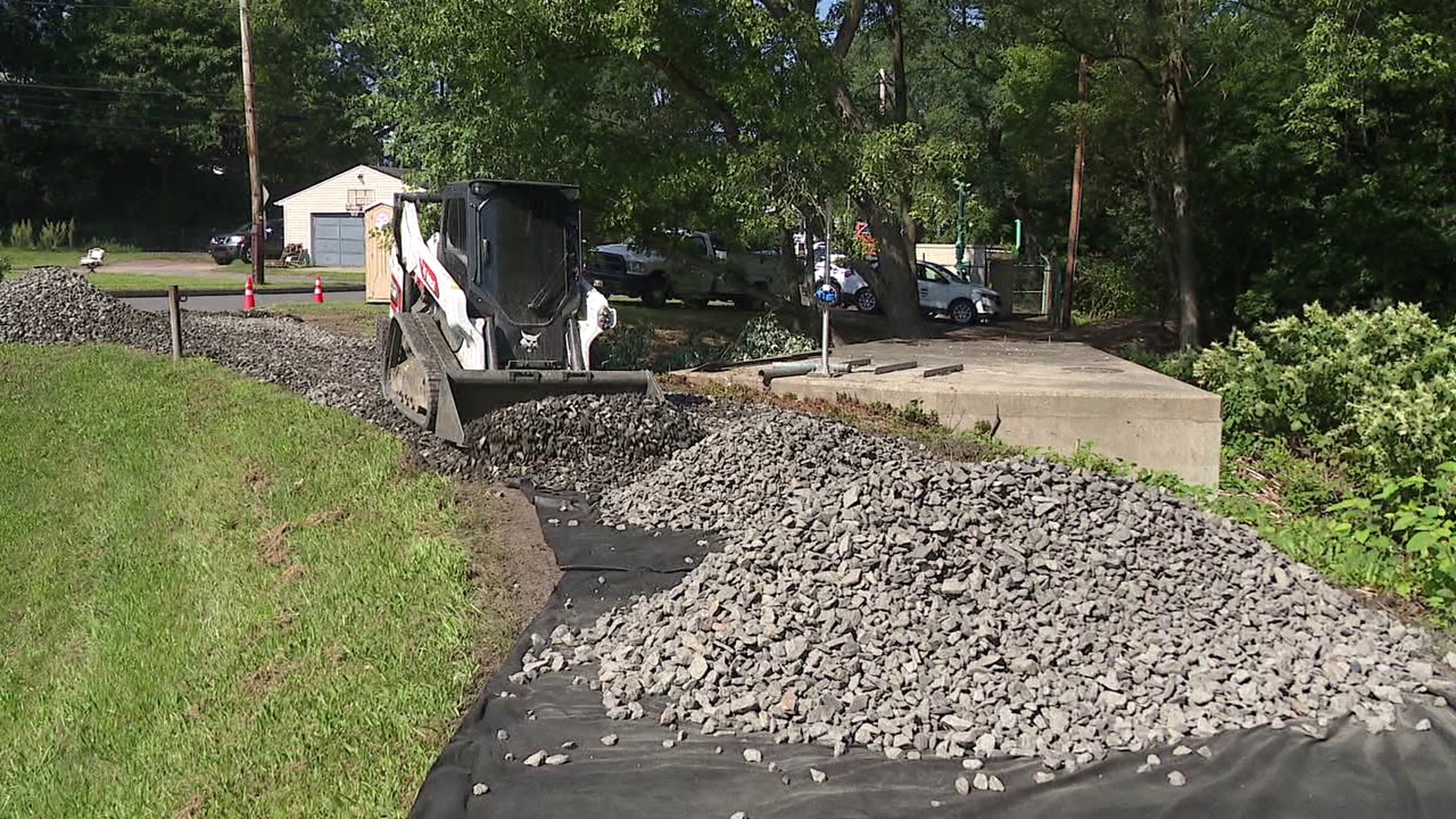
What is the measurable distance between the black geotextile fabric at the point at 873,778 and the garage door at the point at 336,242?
41896mm

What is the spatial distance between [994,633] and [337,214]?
42715 mm

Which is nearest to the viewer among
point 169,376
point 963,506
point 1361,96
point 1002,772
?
point 1002,772

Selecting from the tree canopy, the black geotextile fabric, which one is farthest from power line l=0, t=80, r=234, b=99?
the black geotextile fabric

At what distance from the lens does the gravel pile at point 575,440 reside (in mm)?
9398

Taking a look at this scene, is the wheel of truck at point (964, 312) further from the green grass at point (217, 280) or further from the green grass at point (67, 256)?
the green grass at point (67, 256)

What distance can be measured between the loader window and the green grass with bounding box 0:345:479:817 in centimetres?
165

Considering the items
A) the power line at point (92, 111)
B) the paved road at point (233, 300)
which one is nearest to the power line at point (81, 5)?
the power line at point (92, 111)

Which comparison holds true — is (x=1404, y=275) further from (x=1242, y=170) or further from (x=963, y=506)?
(x=963, y=506)

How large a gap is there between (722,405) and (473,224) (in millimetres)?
3068

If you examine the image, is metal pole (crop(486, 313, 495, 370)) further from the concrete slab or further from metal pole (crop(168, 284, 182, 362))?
metal pole (crop(168, 284, 182, 362))

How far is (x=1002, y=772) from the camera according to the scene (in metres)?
4.89

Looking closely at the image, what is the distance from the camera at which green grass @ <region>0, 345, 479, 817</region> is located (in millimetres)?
5289

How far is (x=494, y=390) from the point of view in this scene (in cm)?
1012

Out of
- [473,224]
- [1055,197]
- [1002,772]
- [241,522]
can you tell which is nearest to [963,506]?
[1002,772]
